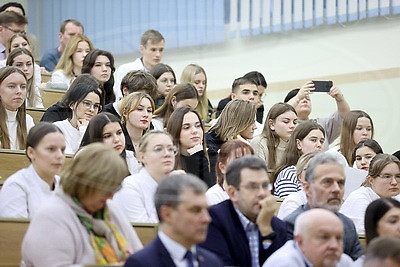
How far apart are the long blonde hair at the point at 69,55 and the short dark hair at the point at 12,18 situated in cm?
32

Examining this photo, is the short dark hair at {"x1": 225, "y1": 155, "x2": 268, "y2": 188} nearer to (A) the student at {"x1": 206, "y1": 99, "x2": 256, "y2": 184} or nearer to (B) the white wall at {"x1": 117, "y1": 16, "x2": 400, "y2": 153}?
(A) the student at {"x1": 206, "y1": 99, "x2": 256, "y2": 184}

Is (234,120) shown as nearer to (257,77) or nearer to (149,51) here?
(257,77)

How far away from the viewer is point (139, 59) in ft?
19.0

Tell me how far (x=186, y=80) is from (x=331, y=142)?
994 millimetres

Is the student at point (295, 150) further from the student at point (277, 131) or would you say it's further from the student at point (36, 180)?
the student at point (36, 180)

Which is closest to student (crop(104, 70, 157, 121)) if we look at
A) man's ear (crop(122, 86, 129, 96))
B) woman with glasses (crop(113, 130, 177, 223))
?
man's ear (crop(122, 86, 129, 96))

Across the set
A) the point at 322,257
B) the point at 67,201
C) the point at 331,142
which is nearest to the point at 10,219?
the point at 67,201

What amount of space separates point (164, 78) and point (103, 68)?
33 centimetres

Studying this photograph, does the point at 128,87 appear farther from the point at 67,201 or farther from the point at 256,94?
the point at 67,201

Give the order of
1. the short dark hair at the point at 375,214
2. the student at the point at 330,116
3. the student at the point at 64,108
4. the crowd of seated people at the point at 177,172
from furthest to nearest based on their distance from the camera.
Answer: the student at the point at 330,116 < the student at the point at 64,108 < the short dark hair at the point at 375,214 < the crowd of seated people at the point at 177,172

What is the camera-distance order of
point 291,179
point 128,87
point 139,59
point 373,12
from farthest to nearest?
point 139,59
point 373,12
point 128,87
point 291,179

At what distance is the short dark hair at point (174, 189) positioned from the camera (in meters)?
2.45

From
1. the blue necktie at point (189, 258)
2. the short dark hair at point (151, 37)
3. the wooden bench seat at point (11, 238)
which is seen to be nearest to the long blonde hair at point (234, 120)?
the short dark hair at point (151, 37)

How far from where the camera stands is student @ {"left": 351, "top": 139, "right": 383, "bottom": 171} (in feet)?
14.9
